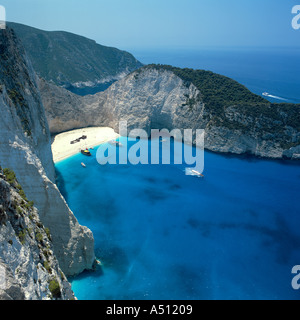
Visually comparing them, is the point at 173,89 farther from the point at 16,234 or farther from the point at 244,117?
the point at 16,234

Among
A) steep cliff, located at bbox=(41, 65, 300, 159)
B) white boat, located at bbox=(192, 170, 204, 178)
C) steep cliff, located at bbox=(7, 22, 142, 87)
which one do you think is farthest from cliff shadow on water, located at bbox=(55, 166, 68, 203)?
steep cliff, located at bbox=(7, 22, 142, 87)

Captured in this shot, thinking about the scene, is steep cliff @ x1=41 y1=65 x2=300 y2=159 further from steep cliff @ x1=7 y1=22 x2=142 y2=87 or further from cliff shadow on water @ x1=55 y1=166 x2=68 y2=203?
steep cliff @ x1=7 y1=22 x2=142 y2=87

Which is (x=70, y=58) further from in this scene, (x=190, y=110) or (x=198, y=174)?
(x=198, y=174)

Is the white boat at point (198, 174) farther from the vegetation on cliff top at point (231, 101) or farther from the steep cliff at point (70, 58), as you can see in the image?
the steep cliff at point (70, 58)

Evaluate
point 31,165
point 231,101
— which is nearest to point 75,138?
point 231,101
